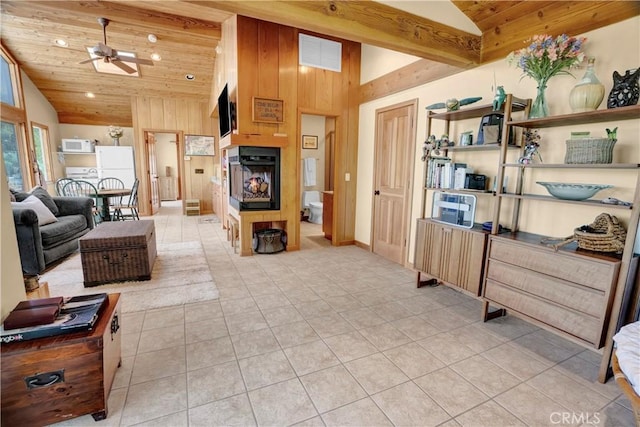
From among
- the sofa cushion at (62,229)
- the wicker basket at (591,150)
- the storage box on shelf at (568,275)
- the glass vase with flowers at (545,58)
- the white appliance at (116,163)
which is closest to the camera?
the storage box on shelf at (568,275)

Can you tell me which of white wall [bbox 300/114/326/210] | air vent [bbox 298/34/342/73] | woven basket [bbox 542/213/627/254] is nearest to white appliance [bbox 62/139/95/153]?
white wall [bbox 300/114/326/210]

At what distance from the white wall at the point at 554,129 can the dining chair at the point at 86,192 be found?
5470mm

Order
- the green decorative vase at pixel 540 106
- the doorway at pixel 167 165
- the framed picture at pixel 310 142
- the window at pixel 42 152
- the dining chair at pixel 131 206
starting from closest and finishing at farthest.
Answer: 1. the green decorative vase at pixel 540 106
2. the dining chair at pixel 131 206
3. the window at pixel 42 152
4. the framed picture at pixel 310 142
5. the doorway at pixel 167 165

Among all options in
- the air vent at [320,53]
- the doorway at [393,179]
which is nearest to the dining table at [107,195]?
the air vent at [320,53]

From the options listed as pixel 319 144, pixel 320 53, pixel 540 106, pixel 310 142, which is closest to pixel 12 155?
pixel 310 142

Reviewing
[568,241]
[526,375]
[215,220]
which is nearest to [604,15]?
[568,241]

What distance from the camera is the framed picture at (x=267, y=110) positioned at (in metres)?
3.94

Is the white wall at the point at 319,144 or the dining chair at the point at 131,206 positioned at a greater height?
the white wall at the point at 319,144

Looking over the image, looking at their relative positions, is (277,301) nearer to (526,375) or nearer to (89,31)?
(526,375)

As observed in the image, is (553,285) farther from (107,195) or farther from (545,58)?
(107,195)

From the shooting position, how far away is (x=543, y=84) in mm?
2205

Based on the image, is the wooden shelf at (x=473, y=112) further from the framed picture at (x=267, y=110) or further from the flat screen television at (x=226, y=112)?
the flat screen television at (x=226, y=112)

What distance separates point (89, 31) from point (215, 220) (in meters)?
3.97

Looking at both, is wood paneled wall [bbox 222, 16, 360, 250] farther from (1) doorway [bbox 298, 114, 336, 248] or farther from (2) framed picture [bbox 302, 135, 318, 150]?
(2) framed picture [bbox 302, 135, 318, 150]
